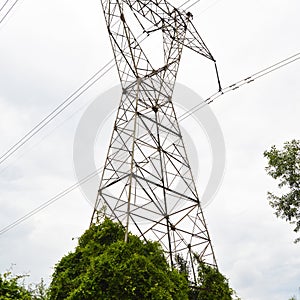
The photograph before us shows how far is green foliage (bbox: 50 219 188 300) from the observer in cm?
986

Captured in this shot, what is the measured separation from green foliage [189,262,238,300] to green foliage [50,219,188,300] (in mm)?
1862

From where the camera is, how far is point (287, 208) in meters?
19.8

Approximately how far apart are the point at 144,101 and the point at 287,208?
10.0 m

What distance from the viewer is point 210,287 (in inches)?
502

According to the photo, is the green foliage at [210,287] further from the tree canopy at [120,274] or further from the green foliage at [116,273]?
the green foliage at [116,273]

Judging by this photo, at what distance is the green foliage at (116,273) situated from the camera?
9.86 meters

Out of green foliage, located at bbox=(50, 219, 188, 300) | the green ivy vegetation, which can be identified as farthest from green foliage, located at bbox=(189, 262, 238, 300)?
green foliage, located at bbox=(50, 219, 188, 300)

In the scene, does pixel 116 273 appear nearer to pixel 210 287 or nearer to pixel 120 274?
pixel 120 274

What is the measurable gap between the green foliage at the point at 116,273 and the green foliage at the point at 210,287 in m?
1.86

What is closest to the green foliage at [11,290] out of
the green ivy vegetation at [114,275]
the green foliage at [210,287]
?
the green ivy vegetation at [114,275]

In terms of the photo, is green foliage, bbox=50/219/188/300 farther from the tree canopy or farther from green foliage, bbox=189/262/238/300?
green foliage, bbox=189/262/238/300

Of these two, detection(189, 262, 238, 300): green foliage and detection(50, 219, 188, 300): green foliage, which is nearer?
detection(50, 219, 188, 300): green foliage

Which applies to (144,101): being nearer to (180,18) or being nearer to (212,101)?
(212,101)

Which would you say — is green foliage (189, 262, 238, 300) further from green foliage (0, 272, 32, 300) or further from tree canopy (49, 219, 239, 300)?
green foliage (0, 272, 32, 300)
